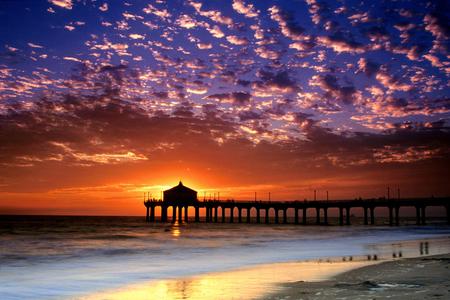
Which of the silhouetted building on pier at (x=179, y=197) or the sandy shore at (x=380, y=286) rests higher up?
the silhouetted building on pier at (x=179, y=197)

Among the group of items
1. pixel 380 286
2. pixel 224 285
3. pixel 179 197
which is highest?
pixel 179 197

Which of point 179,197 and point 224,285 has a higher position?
point 179,197

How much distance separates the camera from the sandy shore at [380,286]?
35.4 feet

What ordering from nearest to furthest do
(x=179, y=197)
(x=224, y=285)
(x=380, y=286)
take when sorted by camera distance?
(x=380, y=286), (x=224, y=285), (x=179, y=197)

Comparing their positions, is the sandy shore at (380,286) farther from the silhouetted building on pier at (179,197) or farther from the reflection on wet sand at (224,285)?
the silhouetted building on pier at (179,197)

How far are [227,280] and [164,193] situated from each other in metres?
86.0

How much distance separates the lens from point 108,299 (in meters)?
12.5

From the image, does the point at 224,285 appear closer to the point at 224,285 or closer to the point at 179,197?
the point at 224,285

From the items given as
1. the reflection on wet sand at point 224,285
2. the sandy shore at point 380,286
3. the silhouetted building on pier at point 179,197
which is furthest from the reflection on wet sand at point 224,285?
the silhouetted building on pier at point 179,197

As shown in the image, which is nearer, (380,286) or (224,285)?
(380,286)

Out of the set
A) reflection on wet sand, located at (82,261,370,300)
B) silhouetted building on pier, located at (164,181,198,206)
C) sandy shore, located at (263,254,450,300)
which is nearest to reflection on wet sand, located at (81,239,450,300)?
reflection on wet sand, located at (82,261,370,300)

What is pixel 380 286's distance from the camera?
12289 millimetres

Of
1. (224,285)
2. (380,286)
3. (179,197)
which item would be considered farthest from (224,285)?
(179,197)

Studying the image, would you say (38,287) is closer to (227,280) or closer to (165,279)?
(165,279)
